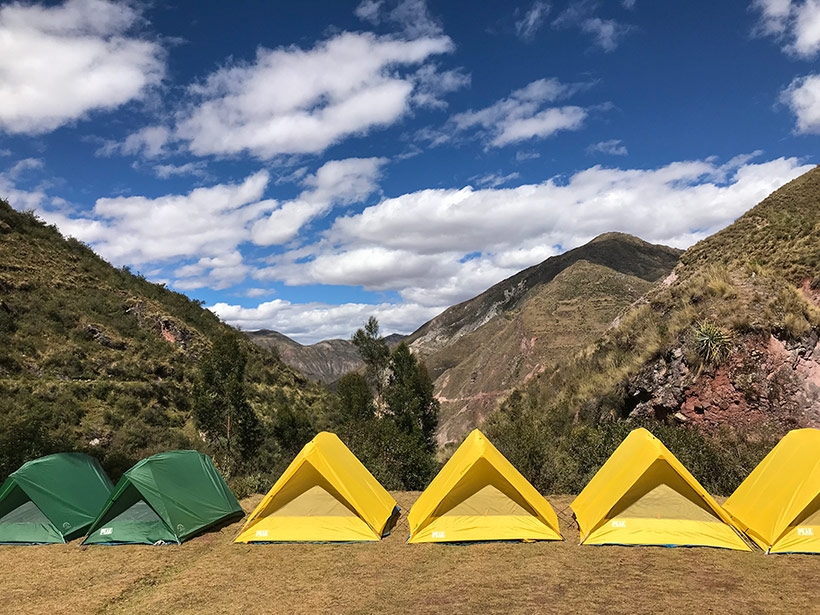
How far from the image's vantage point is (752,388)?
634 inches

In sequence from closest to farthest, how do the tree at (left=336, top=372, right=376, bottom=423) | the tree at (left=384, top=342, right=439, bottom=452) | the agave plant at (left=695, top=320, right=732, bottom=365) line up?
the agave plant at (left=695, top=320, right=732, bottom=365)
the tree at (left=384, top=342, right=439, bottom=452)
the tree at (left=336, top=372, right=376, bottom=423)

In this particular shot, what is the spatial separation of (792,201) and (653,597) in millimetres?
47543

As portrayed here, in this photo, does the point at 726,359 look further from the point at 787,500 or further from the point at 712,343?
the point at 787,500

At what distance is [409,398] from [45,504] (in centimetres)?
3141

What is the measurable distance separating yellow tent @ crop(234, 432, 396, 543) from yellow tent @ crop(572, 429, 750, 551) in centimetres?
469

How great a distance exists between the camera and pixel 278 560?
9.39 meters

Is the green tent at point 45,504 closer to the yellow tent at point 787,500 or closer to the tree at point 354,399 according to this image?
the yellow tent at point 787,500

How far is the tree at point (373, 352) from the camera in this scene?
168 feet

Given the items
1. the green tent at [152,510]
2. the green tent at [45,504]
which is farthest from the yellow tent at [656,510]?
the green tent at [45,504]

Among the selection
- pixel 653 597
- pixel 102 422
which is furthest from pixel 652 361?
pixel 102 422

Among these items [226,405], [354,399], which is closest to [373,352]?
[354,399]

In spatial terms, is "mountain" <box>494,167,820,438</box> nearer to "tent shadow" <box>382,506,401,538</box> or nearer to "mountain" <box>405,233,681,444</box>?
"tent shadow" <box>382,506,401,538</box>

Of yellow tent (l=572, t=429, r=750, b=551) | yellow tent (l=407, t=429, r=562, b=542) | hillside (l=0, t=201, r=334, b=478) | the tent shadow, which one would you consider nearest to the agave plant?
yellow tent (l=572, t=429, r=750, b=551)

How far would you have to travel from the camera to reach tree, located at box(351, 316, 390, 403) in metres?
51.2
